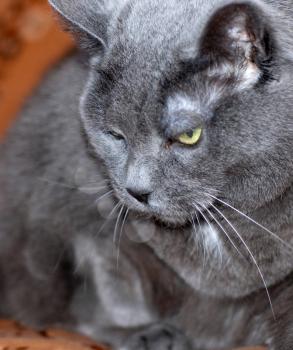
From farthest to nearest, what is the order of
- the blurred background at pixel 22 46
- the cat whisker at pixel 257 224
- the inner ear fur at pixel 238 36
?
the blurred background at pixel 22 46
the cat whisker at pixel 257 224
the inner ear fur at pixel 238 36

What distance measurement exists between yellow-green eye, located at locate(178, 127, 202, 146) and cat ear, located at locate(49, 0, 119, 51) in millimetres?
238

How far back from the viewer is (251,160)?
1.17 meters

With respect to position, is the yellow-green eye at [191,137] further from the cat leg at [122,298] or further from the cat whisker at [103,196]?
the cat leg at [122,298]

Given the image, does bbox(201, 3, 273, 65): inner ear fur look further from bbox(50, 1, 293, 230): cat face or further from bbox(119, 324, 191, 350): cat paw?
bbox(119, 324, 191, 350): cat paw

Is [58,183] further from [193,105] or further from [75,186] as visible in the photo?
[193,105]

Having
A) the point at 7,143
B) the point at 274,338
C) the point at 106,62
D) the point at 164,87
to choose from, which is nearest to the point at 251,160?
the point at 164,87

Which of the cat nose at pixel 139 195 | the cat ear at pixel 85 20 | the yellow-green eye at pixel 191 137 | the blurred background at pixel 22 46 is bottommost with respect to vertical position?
the blurred background at pixel 22 46

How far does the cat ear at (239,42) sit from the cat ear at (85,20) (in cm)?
24

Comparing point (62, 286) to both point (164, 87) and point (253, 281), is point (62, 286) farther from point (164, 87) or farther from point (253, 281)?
point (164, 87)

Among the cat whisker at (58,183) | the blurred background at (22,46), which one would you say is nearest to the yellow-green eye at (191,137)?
the cat whisker at (58,183)

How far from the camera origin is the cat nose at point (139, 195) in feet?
3.93

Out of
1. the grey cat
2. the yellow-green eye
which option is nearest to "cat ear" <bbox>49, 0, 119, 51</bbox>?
the grey cat

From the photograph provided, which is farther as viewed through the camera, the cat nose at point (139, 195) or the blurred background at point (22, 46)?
the blurred background at point (22, 46)

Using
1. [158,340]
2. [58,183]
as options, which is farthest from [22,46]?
[158,340]
